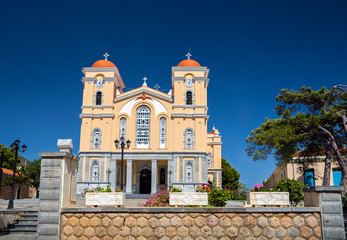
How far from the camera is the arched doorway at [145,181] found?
34.9 metres

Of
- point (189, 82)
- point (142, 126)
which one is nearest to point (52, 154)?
point (142, 126)

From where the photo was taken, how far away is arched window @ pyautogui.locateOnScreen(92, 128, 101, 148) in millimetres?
Result: 33656

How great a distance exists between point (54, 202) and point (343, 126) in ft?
55.1

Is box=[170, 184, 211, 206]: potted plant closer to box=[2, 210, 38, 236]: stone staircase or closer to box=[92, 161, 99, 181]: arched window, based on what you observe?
box=[2, 210, 38, 236]: stone staircase

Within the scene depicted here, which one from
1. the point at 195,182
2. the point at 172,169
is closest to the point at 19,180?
the point at 172,169

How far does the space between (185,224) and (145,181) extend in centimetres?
2663

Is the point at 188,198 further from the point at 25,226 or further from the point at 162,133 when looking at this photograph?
the point at 162,133

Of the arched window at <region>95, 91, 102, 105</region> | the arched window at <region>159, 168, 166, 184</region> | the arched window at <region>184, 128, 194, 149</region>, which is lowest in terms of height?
the arched window at <region>159, 168, 166, 184</region>

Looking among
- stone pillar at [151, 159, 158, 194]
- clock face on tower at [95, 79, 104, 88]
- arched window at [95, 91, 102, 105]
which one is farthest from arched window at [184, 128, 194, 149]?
clock face on tower at [95, 79, 104, 88]

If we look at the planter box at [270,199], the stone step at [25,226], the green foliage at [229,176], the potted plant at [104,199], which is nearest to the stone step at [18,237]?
the stone step at [25,226]

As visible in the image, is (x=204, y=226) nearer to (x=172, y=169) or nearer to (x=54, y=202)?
(x=54, y=202)

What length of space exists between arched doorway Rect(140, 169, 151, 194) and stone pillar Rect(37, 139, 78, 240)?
25995 millimetres

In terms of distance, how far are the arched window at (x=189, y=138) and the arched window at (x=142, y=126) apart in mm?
3848

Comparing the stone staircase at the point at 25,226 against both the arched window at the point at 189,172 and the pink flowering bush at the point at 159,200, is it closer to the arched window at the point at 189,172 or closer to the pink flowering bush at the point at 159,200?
A: the pink flowering bush at the point at 159,200
